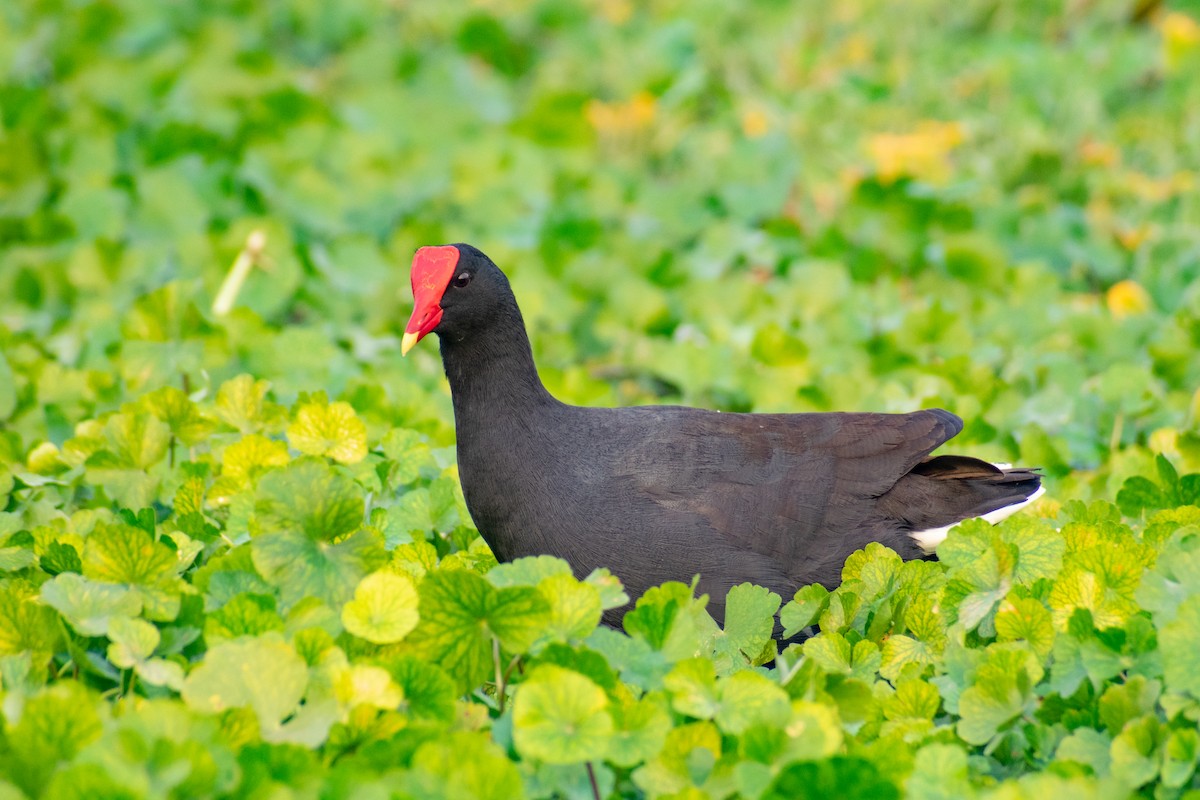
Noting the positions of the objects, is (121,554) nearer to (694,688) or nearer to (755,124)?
(694,688)

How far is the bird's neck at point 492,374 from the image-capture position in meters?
2.91

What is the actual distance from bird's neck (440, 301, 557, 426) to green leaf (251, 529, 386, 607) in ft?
1.53

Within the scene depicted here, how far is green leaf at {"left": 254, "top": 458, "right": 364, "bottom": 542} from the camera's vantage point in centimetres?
249

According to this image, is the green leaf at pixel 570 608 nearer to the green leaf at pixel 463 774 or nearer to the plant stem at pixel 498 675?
the plant stem at pixel 498 675

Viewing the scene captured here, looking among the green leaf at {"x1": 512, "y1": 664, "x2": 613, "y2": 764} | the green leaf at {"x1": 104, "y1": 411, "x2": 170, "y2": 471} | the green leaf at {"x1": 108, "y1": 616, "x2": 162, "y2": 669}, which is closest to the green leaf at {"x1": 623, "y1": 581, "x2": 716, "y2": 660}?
the green leaf at {"x1": 512, "y1": 664, "x2": 613, "y2": 764}

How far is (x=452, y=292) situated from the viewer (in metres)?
2.88

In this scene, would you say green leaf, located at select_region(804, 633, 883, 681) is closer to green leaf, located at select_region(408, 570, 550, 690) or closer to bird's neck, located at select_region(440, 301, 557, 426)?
green leaf, located at select_region(408, 570, 550, 690)

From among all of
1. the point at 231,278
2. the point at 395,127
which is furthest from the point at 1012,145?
the point at 231,278

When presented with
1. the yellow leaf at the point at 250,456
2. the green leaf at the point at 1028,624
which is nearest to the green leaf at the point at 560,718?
the green leaf at the point at 1028,624

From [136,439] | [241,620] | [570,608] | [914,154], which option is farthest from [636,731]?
[914,154]

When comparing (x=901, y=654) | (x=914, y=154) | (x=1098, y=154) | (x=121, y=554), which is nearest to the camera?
(x=121, y=554)

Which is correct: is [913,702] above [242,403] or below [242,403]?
below

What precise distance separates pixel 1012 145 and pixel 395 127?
2610 mm

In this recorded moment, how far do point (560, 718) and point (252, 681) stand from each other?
470 millimetres
